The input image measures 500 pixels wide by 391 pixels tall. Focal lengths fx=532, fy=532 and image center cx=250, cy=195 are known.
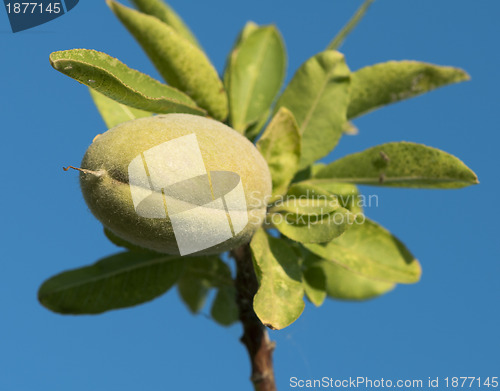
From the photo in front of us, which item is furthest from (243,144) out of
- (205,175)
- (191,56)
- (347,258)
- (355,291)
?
(355,291)

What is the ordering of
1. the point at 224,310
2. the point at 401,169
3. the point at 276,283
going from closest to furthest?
the point at 276,283
the point at 401,169
the point at 224,310

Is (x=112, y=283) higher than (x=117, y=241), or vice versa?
(x=117, y=241)

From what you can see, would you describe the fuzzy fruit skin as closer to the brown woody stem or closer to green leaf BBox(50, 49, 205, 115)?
green leaf BBox(50, 49, 205, 115)

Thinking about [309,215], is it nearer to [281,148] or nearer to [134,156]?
[281,148]

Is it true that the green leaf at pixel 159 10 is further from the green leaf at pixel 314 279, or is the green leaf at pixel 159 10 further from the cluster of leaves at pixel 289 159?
the green leaf at pixel 314 279

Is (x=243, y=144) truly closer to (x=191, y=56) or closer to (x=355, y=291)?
(x=191, y=56)

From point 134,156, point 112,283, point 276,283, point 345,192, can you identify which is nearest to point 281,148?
point 345,192

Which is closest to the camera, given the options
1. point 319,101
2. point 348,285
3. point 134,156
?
point 134,156
